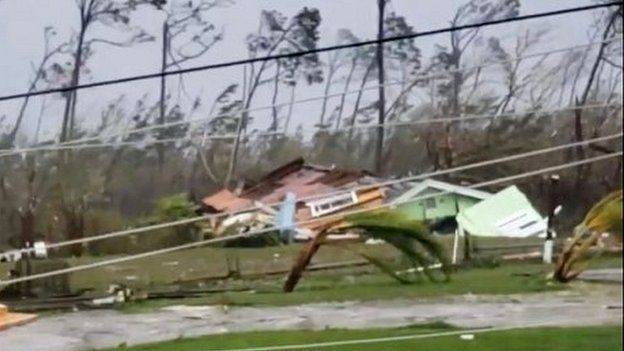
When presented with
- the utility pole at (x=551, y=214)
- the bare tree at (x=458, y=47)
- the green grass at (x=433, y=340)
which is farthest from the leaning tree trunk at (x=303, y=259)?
the utility pole at (x=551, y=214)

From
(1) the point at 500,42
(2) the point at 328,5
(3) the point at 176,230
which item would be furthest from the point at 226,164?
Result: (1) the point at 500,42

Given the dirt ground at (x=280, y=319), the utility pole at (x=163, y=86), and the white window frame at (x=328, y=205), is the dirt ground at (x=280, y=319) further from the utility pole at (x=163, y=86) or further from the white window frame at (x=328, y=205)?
the utility pole at (x=163, y=86)

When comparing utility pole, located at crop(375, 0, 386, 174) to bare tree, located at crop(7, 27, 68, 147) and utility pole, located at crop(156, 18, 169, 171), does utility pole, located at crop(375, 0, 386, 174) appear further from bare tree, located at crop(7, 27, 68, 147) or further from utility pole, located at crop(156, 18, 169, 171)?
bare tree, located at crop(7, 27, 68, 147)

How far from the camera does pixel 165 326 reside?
348 centimetres

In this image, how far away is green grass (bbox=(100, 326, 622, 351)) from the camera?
3.39 m

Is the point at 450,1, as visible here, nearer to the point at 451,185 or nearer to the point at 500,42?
the point at 500,42

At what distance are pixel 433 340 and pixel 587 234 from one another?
14.6 inches

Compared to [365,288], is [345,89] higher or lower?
higher

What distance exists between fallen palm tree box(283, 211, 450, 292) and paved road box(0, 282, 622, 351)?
0.22 ft

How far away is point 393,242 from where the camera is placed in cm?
347

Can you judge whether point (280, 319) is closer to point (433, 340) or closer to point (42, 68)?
point (433, 340)

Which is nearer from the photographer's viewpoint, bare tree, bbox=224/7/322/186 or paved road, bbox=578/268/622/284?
paved road, bbox=578/268/622/284

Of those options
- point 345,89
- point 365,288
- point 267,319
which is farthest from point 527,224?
point 267,319

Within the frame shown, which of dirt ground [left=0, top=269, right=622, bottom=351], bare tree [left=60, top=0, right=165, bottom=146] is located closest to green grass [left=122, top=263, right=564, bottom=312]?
dirt ground [left=0, top=269, right=622, bottom=351]
